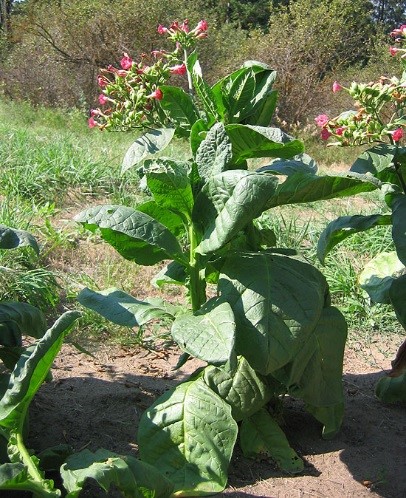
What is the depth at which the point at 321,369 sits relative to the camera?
222 centimetres

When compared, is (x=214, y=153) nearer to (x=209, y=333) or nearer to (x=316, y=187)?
(x=316, y=187)

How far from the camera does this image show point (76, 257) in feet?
15.1

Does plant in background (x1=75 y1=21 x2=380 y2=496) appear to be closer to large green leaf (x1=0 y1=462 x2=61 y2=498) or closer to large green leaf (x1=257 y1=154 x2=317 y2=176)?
large green leaf (x1=257 y1=154 x2=317 y2=176)

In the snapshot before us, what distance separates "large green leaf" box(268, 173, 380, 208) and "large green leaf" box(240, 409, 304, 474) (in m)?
0.74

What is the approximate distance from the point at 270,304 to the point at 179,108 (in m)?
0.78

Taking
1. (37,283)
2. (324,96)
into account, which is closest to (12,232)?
(37,283)

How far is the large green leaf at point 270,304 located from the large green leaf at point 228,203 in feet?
0.49

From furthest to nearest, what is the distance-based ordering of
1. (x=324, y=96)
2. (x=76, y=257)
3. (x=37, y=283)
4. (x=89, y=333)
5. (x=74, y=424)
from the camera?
(x=324, y=96) < (x=76, y=257) < (x=37, y=283) < (x=89, y=333) < (x=74, y=424)

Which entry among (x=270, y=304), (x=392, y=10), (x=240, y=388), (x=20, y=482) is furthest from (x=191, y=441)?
(x=392, y=10)

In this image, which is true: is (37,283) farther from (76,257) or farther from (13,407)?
(13,407)

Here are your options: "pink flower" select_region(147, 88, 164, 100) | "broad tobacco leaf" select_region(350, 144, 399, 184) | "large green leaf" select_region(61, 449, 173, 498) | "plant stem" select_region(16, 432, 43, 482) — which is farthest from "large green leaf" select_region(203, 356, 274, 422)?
"pink flower" select_region(147, 88, 164, 100)

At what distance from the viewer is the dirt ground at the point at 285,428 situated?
222 cm

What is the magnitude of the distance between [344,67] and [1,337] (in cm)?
1654

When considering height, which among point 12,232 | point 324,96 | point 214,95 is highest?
point 214,95
